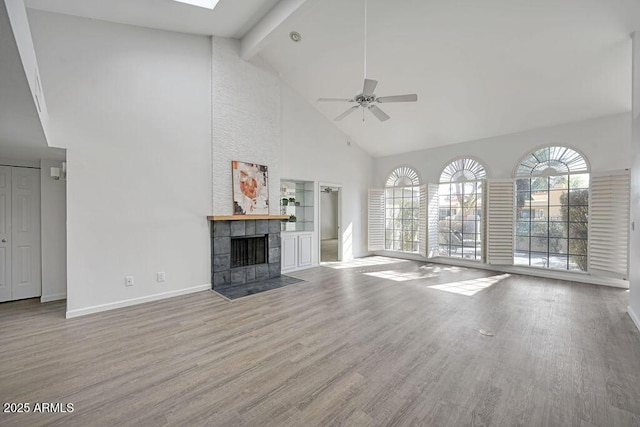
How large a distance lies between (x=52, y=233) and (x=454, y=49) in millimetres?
6544

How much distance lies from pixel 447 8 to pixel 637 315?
433 centimetres

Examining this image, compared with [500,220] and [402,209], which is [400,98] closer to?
[500,220]

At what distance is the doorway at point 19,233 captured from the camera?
3877mm

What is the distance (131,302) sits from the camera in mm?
3779

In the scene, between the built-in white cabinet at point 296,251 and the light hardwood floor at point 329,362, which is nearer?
the light hardwood floor at point 329,362

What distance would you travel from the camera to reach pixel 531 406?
1834 mm

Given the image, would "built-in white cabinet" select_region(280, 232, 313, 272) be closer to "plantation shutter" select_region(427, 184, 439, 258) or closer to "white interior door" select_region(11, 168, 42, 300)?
"plantation shutter" select_region(427, 184, 439, 258)

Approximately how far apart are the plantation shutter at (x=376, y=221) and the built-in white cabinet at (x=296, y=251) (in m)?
2.05

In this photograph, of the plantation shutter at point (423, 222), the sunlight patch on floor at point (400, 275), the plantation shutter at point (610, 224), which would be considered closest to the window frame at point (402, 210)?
the plantation shutter at point (423, 222)

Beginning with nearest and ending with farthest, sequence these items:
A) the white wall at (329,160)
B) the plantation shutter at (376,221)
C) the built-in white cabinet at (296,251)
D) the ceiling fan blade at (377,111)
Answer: the ceiling fan blade at (377,111)
the built-in white cabinet at (296,251)
the white wall at (329,160)
the plantation shutter at (376,221)

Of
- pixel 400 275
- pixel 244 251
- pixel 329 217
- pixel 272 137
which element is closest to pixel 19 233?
pixel 244 251

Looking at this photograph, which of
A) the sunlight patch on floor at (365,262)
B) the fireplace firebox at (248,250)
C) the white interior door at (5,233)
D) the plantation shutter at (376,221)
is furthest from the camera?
the plantation shutter at (376,221)

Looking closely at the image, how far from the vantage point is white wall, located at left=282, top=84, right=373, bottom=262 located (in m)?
5.98

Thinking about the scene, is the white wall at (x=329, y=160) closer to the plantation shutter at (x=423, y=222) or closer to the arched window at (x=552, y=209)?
the plantation shutter at (x=423, y=222)
